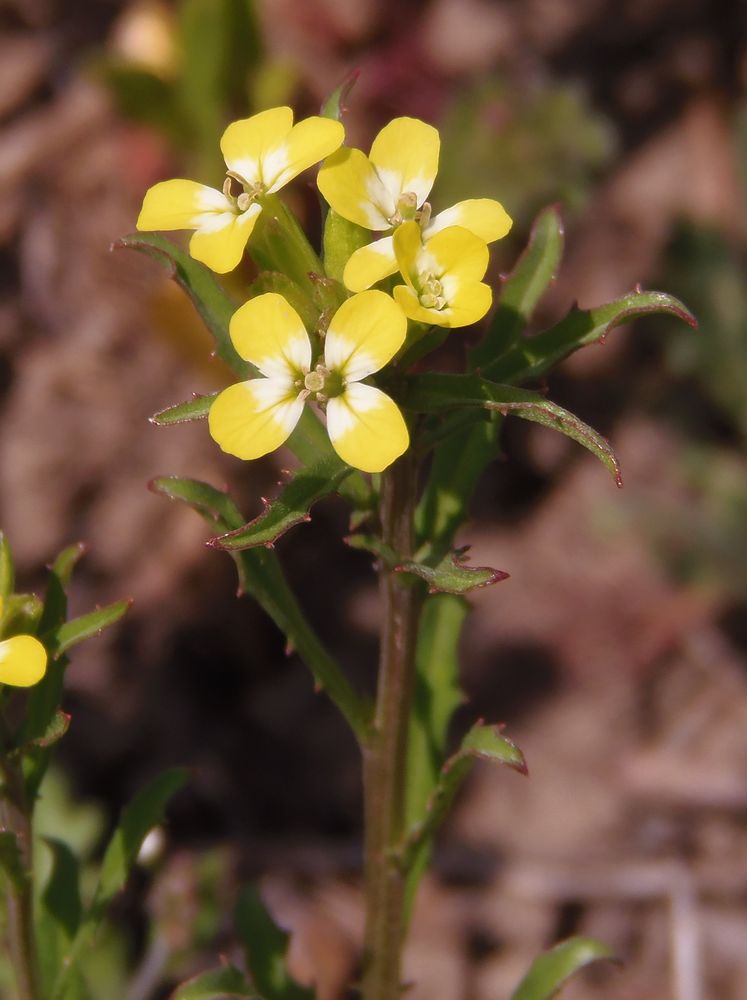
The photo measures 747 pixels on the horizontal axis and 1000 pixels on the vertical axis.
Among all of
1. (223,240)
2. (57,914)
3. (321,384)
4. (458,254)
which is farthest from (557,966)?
(223,240)

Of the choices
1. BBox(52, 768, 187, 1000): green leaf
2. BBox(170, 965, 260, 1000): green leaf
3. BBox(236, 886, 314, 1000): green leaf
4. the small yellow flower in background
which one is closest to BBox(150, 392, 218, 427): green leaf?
the small yellow flower in background

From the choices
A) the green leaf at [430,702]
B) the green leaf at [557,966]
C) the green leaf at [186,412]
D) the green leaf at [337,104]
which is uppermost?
the green leaf at [337,104]

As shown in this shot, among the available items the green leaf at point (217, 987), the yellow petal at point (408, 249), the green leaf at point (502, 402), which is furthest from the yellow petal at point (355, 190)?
the green leaf at point (217, 987)

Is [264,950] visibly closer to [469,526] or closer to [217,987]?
[217,987]

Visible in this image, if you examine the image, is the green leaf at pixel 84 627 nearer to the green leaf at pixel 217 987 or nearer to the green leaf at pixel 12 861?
the green leaf at pixel 12 861

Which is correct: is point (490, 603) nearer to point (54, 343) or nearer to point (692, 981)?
point (692, 981)

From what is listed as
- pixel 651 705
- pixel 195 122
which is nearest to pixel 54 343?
pixel 195 122

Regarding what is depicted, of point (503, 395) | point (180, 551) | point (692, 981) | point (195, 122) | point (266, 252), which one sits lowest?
point (692, 981)
